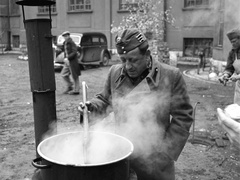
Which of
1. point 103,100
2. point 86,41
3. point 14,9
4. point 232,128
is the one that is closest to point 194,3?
point 86,41

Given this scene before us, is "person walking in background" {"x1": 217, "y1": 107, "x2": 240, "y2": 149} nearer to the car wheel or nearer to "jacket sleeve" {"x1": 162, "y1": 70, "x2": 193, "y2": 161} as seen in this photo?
"jacket sleeve" {"x1": 162, "y1": 70, "x2": 193, "y2": 161}

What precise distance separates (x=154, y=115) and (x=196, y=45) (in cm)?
1435

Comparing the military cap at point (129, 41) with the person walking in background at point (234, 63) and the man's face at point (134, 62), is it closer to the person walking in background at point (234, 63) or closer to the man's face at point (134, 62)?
the man's face at point (134, 62)

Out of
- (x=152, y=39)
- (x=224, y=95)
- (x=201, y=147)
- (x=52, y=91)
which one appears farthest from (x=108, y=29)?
(x=52, y=91)

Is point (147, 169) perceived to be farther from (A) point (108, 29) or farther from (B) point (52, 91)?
(A) point (108, 29)

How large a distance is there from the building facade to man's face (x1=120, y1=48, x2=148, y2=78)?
9603 mm

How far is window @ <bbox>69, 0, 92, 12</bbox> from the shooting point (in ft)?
64.0

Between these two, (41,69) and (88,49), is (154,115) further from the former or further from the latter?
(88,49)

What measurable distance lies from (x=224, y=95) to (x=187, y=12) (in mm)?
8110

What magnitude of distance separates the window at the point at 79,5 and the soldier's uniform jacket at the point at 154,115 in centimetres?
1813

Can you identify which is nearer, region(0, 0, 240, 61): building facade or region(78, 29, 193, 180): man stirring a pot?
region(78, 29, 193, 180): man stirring a pot

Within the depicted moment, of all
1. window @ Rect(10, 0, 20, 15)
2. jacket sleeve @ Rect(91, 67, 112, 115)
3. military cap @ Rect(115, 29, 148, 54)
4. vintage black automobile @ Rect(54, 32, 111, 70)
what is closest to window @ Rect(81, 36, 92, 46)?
vintage black automobile @ Rect(54, 32, 111, 70)

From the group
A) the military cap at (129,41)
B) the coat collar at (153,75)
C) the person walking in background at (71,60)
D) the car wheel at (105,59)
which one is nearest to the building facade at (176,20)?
the car wheel at (105,59)

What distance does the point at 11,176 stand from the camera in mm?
4070
